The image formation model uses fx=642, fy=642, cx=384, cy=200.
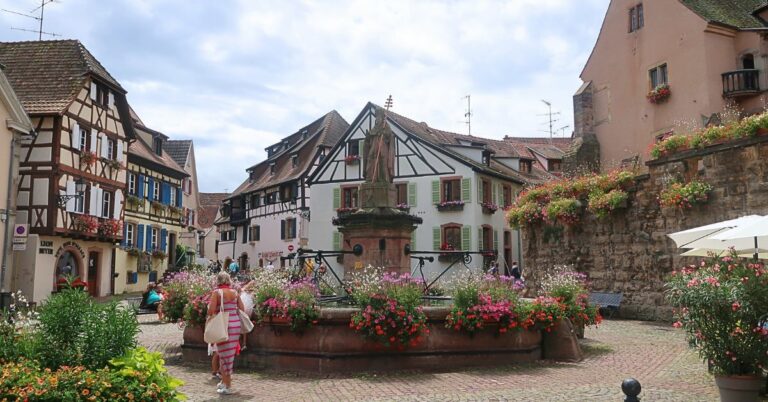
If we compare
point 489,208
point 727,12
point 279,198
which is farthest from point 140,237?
point 727,12

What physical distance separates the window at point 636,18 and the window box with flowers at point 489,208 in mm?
12695

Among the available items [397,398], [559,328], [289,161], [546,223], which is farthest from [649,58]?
[289,161]

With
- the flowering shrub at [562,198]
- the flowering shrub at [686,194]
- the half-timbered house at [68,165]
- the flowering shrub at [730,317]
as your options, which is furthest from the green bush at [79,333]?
the half-timbered house at [68,165]

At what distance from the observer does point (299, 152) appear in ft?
153

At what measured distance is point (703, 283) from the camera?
7.39 metres

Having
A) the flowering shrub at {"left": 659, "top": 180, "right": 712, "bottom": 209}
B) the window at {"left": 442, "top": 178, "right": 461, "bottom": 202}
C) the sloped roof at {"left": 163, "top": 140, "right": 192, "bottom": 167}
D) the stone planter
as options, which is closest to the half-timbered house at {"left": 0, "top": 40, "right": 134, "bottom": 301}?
the sloped roof at {"left": 163, "top": 140, "right": 192, "bottom": 167}

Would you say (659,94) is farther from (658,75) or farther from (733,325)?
(733,325)

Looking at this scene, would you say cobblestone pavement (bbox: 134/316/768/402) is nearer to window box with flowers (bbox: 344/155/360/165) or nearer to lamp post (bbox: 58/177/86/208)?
lamp post (bbox: 58/177/86/208)

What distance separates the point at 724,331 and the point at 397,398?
12.4 ft

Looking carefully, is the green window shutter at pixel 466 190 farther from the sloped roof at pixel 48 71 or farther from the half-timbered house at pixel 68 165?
the sloped roof at pixel 48 71

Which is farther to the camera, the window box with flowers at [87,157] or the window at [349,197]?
the window at [349,197]

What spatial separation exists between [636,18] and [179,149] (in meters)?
33.1

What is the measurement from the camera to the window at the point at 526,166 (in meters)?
43.3

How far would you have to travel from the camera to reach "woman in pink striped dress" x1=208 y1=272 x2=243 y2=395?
826 cm
